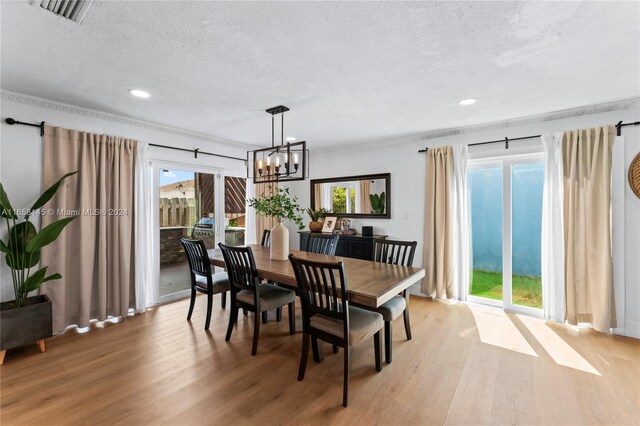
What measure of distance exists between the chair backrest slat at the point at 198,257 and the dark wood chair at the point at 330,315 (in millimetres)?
1441

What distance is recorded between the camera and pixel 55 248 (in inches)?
116

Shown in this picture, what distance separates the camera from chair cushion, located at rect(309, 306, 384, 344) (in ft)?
6.78

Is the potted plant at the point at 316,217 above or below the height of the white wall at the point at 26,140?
below

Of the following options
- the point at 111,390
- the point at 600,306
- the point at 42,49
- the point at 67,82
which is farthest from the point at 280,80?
the point at 600,306

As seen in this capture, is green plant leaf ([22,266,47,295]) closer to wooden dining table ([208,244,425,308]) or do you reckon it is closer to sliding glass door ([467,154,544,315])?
wooden dining table ([208,244,425,308])

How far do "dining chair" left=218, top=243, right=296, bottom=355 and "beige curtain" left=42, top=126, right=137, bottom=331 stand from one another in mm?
1515

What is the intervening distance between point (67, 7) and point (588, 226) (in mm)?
4693

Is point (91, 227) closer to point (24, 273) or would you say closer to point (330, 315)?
point (24, 273)

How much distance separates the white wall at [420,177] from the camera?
115 inches

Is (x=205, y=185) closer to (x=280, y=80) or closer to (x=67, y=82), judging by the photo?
(x=67, y=82)

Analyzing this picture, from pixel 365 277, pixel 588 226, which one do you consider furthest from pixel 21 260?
pixel 588 226

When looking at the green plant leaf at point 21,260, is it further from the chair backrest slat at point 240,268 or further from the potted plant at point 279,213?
the potted plant at point 279,213

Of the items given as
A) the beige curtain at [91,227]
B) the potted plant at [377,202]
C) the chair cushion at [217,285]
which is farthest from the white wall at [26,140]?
the potted plant at [377,202]

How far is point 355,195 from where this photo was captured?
496 centimetres
